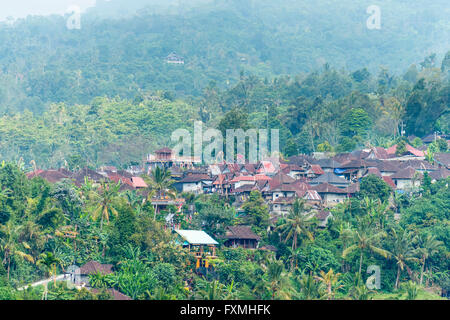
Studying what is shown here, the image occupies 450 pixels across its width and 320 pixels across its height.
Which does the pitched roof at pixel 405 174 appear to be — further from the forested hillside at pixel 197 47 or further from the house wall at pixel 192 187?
the forested hillside at pixel 197 47

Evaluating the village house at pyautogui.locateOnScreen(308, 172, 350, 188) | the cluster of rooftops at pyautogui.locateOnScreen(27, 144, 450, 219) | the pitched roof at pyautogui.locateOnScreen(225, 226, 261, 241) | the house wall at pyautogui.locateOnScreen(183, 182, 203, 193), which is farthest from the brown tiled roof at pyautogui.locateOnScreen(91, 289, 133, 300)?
the village house at pyautogui.locateOnScreen(308, 172, 350, 188)

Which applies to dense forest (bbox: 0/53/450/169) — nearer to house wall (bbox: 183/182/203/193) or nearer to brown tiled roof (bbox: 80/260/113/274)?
house wall (bbox: 183/182/203/193)

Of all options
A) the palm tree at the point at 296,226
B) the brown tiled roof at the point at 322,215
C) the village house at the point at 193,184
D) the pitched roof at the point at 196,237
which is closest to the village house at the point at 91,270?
the pitched roof at the point at 196,237

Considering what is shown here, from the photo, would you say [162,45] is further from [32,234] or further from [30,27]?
[32,234]
